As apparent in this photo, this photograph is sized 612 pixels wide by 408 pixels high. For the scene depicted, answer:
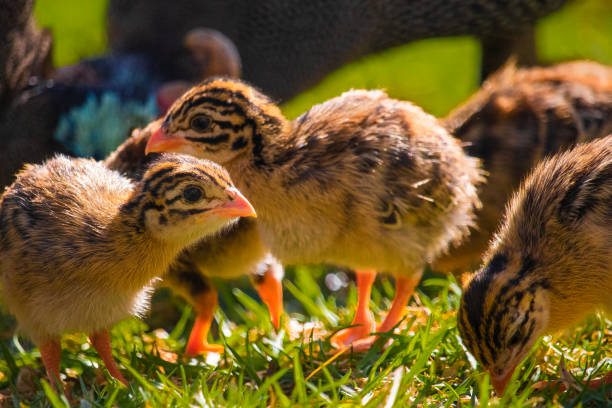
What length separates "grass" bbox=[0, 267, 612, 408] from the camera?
2.56 metres

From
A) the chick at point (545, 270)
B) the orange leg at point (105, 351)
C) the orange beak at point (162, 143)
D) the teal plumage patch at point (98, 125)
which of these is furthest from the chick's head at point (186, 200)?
the teal plumage patch at point (98, 125)

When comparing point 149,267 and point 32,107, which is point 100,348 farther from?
point 32,107

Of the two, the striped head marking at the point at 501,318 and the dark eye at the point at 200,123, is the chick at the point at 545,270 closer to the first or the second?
the striped head marking at the point at 501,318

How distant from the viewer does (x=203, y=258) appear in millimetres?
3211

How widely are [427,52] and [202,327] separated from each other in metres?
5.27

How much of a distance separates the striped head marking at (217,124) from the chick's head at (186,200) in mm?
196

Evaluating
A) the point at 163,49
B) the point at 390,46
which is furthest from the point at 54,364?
the point at 390,46

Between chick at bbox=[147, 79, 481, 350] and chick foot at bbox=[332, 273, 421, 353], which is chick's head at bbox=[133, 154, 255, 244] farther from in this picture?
chick foot at bbox=[332, 273, 421, 353]

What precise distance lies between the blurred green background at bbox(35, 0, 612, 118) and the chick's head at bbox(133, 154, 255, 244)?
11.6ft

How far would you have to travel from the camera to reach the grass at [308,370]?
8.39ft

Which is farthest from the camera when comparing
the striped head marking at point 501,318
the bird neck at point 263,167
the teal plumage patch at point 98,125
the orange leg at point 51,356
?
the teal plumage patch at point 98,125

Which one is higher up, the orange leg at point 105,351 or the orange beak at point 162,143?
the orange beak at point 162,143

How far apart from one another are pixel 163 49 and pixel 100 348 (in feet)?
7.40

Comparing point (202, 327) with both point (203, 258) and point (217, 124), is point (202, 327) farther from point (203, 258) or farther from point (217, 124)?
point (217, 124)
